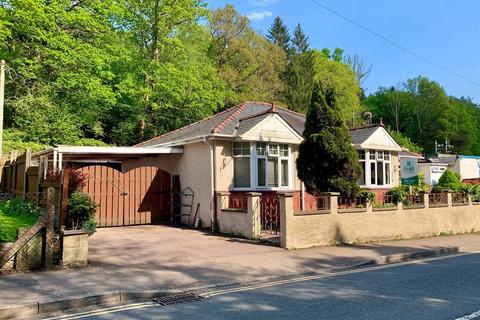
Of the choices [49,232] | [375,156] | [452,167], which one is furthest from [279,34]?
[49,232]

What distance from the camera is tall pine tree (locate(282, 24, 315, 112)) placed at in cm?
4494

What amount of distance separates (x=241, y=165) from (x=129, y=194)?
14.6 feet

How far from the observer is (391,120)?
7506cm

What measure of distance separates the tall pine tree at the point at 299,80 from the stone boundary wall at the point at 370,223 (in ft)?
90.7

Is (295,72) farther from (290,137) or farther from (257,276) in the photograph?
(257,276)

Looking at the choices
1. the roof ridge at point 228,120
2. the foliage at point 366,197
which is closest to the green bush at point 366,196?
the foliage at point 366,197

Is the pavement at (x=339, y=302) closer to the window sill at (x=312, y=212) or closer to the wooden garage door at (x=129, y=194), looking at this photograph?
the window sill at (x=312, y=212)

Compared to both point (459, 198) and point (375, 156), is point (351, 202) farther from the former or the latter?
point (459, 198)

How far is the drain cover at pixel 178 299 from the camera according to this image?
22.1 ft

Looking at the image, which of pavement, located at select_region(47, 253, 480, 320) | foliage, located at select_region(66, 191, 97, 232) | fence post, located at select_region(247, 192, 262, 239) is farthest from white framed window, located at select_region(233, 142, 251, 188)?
pavement, located at select_region(47, 253, 480, 320)

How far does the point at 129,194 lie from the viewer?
16141 mm

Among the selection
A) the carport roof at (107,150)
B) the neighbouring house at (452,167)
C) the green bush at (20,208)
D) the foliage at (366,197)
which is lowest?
the green bush at (20,208)

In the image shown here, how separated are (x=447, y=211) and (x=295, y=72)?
3068cm

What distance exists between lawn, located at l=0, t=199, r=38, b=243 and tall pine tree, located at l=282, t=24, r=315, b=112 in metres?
33.6
